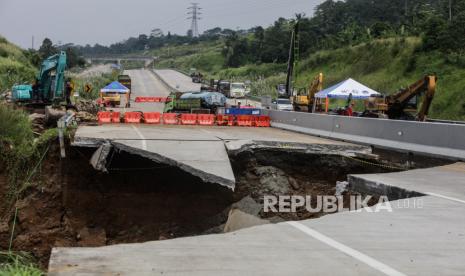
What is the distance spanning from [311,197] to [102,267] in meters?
10.8

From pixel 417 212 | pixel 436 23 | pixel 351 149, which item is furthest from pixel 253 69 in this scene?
pixel 417 212

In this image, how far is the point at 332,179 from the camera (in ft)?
56.4

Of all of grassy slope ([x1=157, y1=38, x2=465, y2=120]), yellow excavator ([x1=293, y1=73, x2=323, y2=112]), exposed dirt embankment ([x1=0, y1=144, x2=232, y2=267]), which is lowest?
exposed dirt embankment ([x1=0, y1=144, x2=232, y2=267])

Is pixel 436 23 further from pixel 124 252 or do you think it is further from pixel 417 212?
pixel 124 252

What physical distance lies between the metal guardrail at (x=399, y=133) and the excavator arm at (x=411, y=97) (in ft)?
20.1

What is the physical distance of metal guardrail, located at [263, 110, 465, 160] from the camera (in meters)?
15.1

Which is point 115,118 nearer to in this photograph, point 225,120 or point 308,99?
point 225,120

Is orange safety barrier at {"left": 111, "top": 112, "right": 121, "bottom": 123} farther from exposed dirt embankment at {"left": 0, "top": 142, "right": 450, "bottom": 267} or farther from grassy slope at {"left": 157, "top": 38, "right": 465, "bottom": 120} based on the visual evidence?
grassy slope at {"left": 157, "top": 38, "right": 465, "bottom": 120}

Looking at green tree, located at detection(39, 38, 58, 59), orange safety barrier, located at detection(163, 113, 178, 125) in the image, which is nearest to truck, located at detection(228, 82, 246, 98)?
orange safety barrier, located at detection(163, 113, 178, 125)

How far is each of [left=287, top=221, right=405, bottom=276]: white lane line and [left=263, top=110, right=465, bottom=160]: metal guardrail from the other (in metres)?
8.09

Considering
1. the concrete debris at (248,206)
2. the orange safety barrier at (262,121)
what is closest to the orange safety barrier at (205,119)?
the orange safety barrier at (262,121)

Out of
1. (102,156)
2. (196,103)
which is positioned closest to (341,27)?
(196,103)

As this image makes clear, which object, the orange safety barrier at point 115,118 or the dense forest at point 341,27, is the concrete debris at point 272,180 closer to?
the orange safety barrier at point 115,118

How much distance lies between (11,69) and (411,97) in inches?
1780
